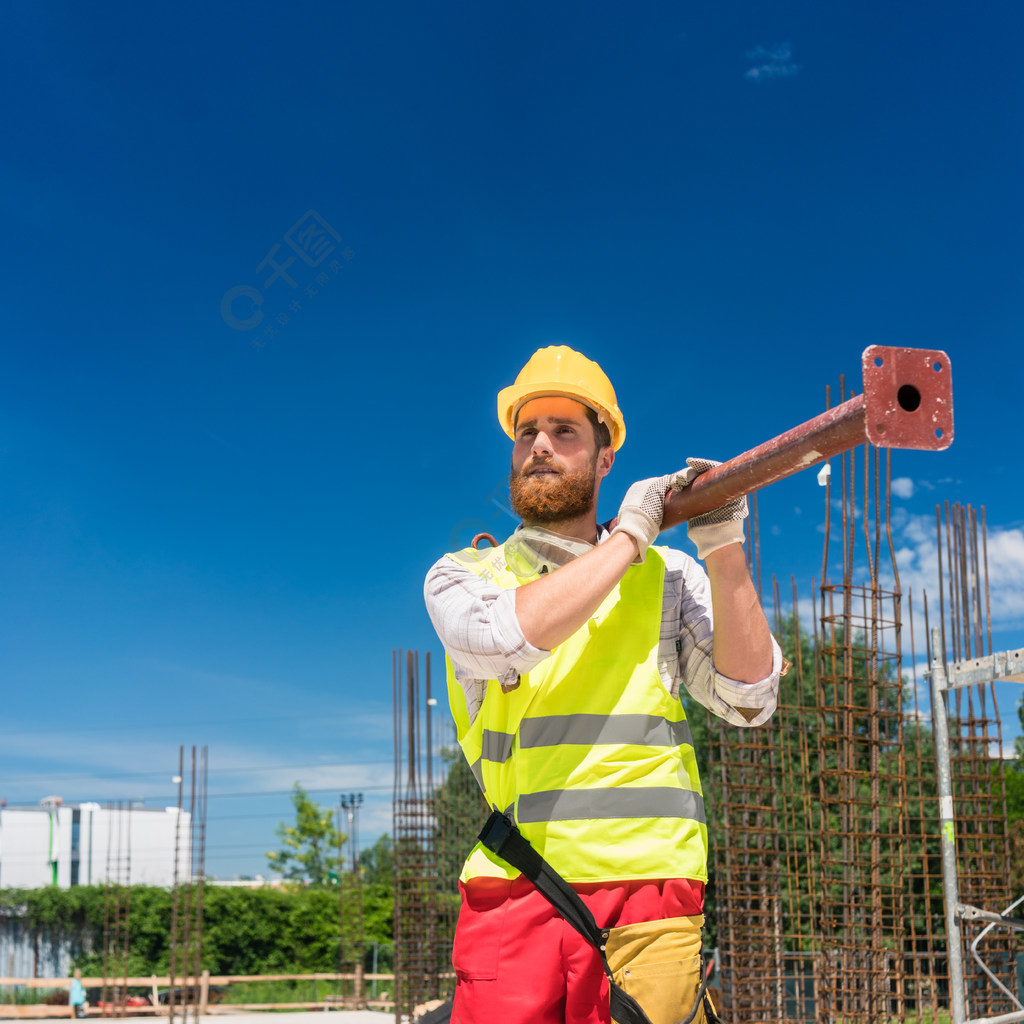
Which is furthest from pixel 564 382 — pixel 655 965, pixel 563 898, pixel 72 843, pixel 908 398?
pixel 72 843

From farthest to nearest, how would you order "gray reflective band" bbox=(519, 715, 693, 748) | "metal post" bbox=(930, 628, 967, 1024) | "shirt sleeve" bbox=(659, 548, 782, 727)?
"metal post" bbox=(930, 628, 967, 1024) → "shirt sleeve" bbox=(659, 548, 782, 727) → "gray reflective band" bbox=(519, 715, 693, 748)

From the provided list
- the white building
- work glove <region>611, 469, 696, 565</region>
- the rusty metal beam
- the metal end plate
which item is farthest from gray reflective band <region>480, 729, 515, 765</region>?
the white building

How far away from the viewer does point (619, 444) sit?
2465mm

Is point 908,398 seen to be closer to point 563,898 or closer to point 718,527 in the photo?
point 718,527

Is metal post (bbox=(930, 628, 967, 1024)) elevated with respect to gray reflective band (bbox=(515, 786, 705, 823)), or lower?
lower

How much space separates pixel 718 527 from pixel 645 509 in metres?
0.18

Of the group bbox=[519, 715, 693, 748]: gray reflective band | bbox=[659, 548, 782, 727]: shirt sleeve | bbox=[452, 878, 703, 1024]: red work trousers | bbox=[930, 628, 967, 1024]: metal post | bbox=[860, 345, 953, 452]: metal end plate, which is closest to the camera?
bbox=[860, 345, 953, 452]: metal end plate

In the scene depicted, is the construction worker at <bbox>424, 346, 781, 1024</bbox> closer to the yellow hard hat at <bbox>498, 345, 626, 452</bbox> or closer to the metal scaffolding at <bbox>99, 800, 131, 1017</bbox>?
the yellow hard hat at <bbox>498, 345, 626, 452</bbox>

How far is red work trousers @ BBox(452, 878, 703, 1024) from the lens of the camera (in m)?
1.85

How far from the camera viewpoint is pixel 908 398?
1517mm

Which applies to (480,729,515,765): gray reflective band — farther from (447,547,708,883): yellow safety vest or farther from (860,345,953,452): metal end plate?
(860,345,953,452): metal end plate

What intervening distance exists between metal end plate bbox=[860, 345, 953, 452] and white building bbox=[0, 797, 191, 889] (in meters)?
54.9

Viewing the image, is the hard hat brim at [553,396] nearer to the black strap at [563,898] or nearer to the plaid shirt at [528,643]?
the plaid shirt at [528,643]

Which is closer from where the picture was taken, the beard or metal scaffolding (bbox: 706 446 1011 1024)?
the beard
